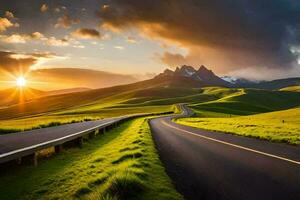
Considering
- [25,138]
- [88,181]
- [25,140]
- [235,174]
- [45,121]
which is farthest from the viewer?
[45,121]

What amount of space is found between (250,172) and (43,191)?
6.16m

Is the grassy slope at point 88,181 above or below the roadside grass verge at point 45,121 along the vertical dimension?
below

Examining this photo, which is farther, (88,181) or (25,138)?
(25,138)

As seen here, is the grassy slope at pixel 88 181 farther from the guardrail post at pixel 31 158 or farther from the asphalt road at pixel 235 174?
the asphalt road at pixel 235 174

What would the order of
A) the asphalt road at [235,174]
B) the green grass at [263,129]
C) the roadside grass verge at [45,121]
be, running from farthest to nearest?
the roadside grass verge at [45,121] → the green grass at [263,129] → the asphalt road at [235,174]

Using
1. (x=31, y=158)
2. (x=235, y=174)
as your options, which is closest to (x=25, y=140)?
(x=31, y=158)

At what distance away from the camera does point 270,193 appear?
26.7 ft

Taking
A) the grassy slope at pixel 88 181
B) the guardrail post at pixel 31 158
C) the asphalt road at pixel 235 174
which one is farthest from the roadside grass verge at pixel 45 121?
the asphalt road at pixel 235 174

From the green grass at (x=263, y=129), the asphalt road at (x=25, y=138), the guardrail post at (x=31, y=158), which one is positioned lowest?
the green grass at (x=263, y=129)

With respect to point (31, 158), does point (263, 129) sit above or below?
below

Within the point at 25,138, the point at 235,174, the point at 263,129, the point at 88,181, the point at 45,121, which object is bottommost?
the point at 263,129

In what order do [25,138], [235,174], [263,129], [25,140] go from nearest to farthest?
[235,174] → [25,140] → [25,138] → [263,129]

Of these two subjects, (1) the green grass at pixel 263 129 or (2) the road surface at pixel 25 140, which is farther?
(1) the green grass at pixel 263 129

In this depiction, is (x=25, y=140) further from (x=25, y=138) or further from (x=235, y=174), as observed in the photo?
(x=235, y=174)
